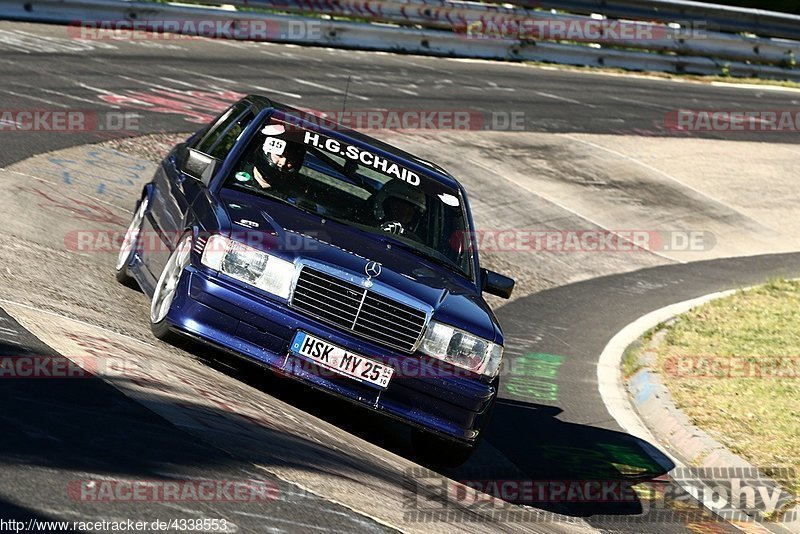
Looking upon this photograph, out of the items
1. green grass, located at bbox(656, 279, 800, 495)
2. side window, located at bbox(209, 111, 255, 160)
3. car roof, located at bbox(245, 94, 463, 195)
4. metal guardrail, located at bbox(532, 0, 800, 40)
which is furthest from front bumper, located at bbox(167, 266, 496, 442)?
metal guardrail, located at bbox(532, 0, 800, 40)

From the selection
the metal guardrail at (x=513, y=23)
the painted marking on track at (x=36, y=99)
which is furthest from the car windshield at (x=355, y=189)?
the metal guardrail at (x=513, y=23)

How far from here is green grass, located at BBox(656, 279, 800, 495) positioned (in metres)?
8.81

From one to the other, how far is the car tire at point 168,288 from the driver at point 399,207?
1321mm

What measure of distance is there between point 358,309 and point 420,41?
17.8 metres

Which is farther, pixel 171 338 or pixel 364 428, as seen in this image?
pixel 364 428

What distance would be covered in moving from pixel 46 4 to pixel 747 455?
1436 cm

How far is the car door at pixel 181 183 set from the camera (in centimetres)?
775

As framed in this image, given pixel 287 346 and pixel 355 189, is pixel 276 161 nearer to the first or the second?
pixel 355 189

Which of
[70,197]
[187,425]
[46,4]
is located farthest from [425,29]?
[187,425]

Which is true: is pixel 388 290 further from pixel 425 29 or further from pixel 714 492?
pixel 425 29

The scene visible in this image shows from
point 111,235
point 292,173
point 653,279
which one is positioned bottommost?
point 653,279

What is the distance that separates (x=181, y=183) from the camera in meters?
8.21

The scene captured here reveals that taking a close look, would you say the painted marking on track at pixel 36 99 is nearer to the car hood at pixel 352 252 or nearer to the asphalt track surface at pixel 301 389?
the asphalt track surface at pixel 301 389

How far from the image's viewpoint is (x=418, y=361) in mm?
6941
